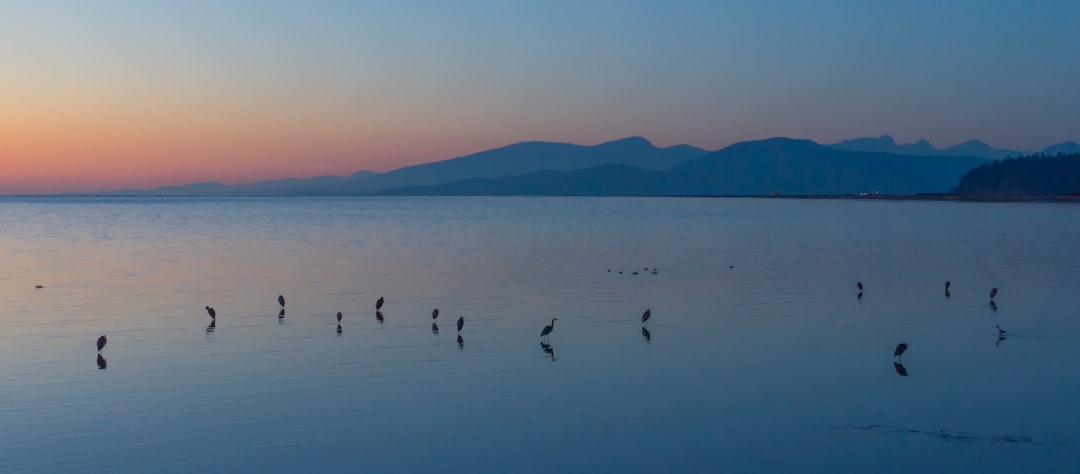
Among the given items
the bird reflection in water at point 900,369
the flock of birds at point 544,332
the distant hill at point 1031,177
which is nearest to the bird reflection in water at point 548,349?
the flock of birds at point 544,332

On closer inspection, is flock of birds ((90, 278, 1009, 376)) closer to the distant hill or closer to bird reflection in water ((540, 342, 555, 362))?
bird reflection in water ((540, 342, 555, 362))

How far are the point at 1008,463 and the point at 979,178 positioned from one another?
203596mm

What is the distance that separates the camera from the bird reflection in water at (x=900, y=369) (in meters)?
15.1

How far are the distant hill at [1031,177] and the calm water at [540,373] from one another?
161096 millimetres

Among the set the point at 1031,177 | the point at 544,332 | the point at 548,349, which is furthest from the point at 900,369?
the point at 1031,177

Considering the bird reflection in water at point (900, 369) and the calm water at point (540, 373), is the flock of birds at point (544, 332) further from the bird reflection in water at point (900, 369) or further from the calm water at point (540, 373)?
the calm water at point (540, 373)

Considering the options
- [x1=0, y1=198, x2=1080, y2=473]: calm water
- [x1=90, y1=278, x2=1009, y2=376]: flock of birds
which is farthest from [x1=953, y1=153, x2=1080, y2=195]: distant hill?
[x1=90, y1=278, x2=1009, y2=376]: flock of birds

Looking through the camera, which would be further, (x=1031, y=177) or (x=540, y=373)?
(x=1031, y=177)

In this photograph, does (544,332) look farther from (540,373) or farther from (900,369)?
(900,369)

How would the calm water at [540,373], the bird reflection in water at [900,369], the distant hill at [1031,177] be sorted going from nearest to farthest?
the calm water at [540,373], the bird reflection in water at [900,369], the distant hill at [1031,177]

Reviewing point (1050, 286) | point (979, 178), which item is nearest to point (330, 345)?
point (1050, 286)

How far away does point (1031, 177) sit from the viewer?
18400 centimetres

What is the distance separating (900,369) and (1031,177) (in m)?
187

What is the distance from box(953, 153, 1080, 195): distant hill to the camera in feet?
580
